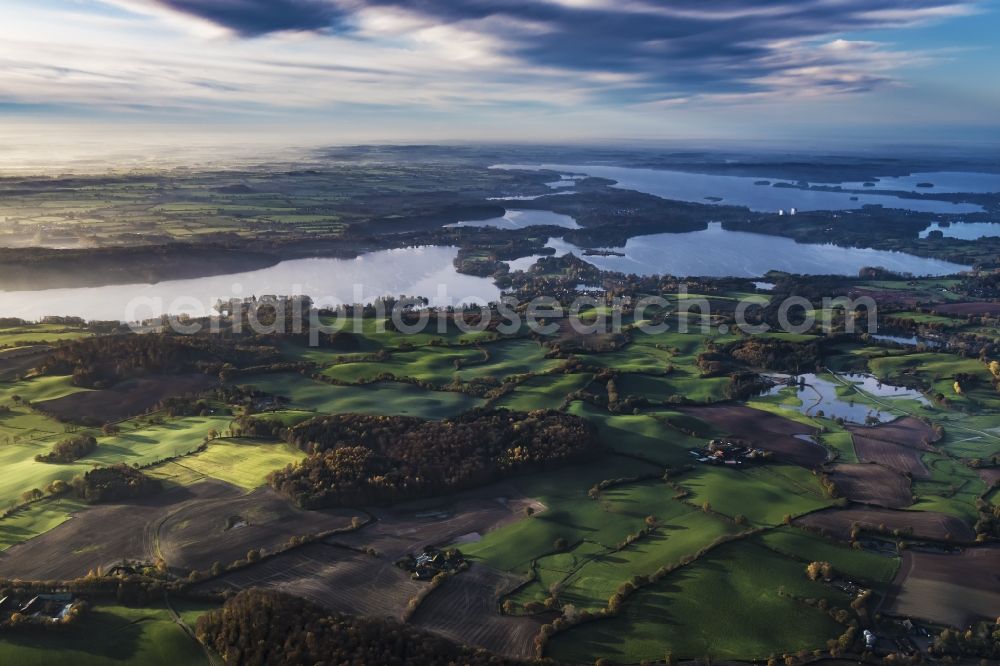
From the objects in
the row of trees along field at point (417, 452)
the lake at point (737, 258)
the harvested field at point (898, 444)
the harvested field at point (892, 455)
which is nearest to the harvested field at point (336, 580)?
the row of trees along field at point (417, 452)

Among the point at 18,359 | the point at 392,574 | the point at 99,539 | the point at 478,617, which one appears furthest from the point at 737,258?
the point at 99,539

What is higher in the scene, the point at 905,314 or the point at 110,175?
the point at 110,175

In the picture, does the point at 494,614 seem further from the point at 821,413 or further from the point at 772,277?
the point at 772,277

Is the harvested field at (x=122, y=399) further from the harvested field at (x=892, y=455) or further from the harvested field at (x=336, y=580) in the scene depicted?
the harvested field at (x=892, y=455)

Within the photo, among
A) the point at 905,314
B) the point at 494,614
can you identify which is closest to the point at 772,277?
the point at 905,314

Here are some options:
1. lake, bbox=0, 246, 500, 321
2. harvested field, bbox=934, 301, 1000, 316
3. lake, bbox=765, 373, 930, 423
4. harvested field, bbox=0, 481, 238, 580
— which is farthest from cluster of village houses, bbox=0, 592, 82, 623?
harvested field, bbox=934, 301, 1000, 316

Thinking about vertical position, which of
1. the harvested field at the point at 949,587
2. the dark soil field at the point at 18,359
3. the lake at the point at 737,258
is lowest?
the harvested field at the point at 949,587

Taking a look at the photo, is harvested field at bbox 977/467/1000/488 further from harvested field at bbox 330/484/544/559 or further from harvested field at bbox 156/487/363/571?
harvested field at bbox 156/487/363/571
